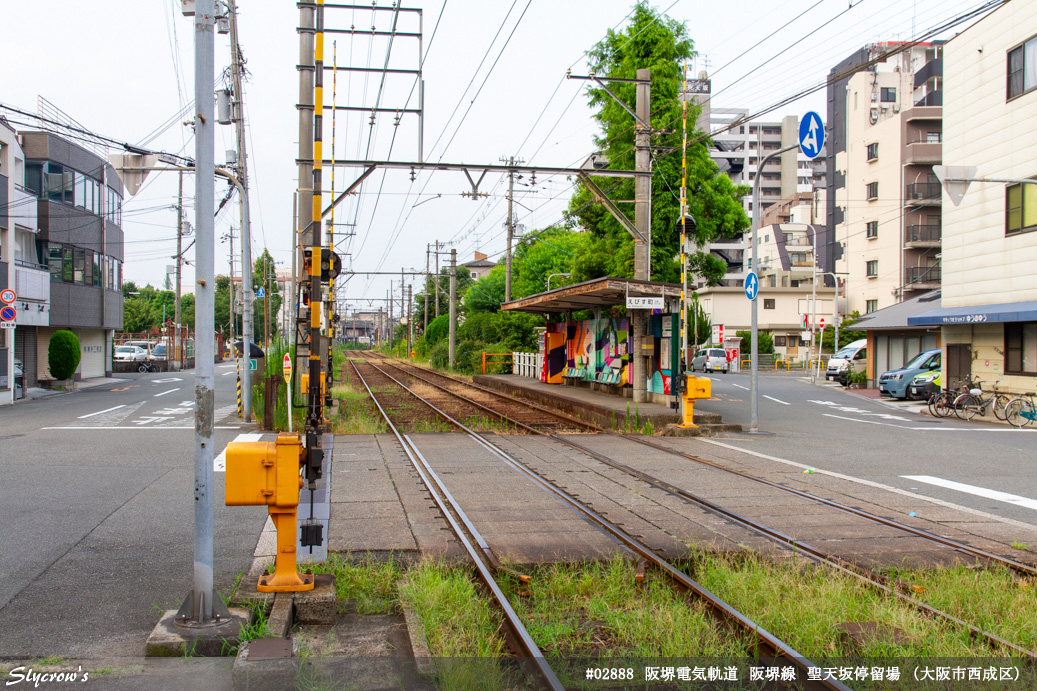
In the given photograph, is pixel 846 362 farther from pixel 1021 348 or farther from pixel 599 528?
pixel 599 528

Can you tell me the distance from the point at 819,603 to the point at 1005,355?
20.2 meters

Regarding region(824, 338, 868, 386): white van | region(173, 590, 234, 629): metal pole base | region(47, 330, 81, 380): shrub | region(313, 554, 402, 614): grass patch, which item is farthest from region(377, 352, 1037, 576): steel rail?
region(824, 338, 868, 386): white van

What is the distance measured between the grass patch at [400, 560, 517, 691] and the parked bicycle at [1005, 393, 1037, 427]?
61.0 feet

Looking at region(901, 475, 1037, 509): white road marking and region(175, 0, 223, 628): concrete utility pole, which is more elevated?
region(175, 0, 223, 628): concrete utility pole

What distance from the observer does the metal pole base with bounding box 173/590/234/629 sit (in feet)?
16.1

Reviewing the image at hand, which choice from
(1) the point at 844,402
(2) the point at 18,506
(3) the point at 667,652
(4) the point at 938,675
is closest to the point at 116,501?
(2) the point at 18,506

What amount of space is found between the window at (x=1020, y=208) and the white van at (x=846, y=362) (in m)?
15.3

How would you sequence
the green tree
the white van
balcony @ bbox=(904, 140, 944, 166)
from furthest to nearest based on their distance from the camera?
balcony @ bbox=(904, 140, 944, 166), the white van, the green tree

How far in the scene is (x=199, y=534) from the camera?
5117 millimetres

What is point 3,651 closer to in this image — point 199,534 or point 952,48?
point 199,534

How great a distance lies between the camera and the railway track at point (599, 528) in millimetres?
4418

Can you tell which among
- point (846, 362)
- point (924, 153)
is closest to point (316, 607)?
point (846, 362)

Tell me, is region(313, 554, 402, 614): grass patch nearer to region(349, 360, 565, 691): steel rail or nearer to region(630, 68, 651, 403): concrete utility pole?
region(349, 360, 565, 691): steel rail

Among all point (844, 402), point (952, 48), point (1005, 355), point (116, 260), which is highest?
point (952, 48)
